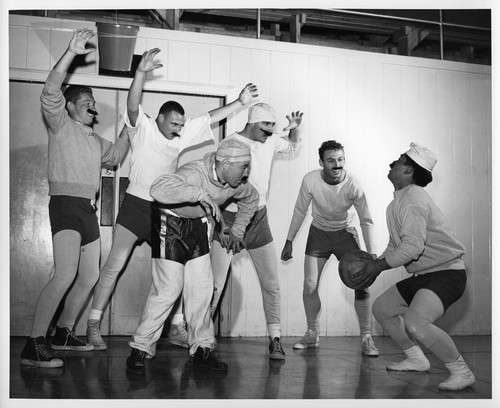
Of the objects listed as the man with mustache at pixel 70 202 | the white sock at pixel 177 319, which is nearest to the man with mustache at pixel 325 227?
the white sock at pixel 177 319

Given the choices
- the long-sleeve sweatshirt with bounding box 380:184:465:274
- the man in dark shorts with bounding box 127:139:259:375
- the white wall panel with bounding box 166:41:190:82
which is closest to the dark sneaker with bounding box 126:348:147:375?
the man in dark shorts with bounding box 127:139:259:375

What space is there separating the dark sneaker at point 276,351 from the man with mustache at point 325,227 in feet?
1.27

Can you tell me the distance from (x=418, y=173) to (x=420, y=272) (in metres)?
0.56

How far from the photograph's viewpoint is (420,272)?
3.34 meters

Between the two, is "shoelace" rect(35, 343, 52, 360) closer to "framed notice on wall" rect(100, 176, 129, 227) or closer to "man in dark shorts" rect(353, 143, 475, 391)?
"framed notice on wall" rect(100, 176, 129, 227)

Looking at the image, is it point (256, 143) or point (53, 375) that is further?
point (256, 143)

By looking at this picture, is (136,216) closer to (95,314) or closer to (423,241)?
(95,314)

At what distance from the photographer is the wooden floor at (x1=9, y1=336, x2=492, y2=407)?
9.61ft

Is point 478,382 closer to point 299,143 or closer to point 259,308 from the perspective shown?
point 259,308

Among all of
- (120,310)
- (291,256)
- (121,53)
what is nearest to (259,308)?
(291,256)

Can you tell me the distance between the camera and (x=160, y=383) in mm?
3027

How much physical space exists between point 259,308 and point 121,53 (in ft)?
6.58

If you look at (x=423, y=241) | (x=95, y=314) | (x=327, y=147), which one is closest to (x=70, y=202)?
(x=95, y=314)

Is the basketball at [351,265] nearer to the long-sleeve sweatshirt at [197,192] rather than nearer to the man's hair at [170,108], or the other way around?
the long-sleeve sweatshirt at [197,192]
